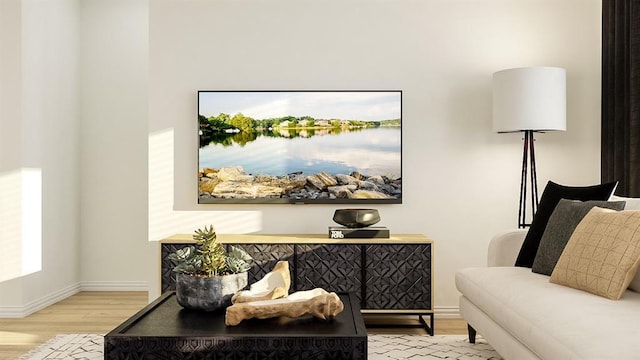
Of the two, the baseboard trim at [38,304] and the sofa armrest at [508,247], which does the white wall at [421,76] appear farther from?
the baseboard trim at [38,304]

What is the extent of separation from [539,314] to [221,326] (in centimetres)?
124

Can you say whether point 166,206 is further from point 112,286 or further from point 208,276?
→ point 208,276

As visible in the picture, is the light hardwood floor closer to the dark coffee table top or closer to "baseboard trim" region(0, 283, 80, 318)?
"baseboard trim" region(0, 283, 80, 318)

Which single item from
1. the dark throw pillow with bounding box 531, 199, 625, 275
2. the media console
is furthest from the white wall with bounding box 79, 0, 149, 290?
the dark throw pillow with bounding box 531, 199, 625, 275

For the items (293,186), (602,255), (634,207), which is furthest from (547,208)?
(293,186)

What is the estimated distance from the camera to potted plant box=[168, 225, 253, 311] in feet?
8.39

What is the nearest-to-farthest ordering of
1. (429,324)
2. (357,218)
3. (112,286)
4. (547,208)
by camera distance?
(547,208) → (357,218) → (429,324) → (112,286)

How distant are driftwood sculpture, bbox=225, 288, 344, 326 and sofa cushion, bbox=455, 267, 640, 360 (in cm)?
76

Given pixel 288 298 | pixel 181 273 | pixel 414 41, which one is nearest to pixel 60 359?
pixel 181 273

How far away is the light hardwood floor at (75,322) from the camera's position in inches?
146

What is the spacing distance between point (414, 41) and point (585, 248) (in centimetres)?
231

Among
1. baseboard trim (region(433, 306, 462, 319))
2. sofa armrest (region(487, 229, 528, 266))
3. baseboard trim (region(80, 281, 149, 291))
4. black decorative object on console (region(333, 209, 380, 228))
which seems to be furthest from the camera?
baseboard trim (region(80, 281, 149, 291))

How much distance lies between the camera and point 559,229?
3.07 m

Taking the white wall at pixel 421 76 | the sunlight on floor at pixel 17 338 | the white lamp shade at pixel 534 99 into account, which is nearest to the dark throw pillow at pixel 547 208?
the white lamp shade at pixel 534 99
